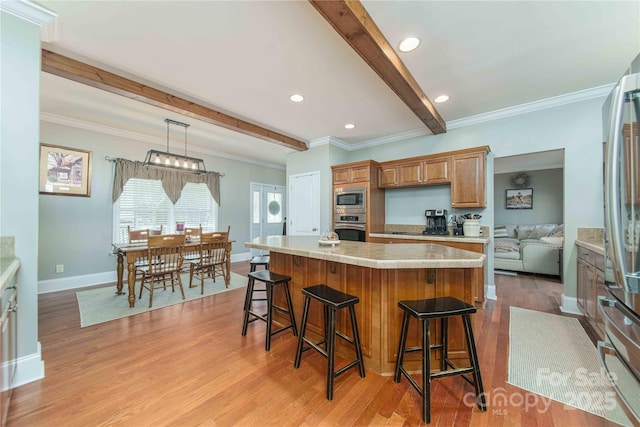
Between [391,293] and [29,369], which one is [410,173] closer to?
[391,293]

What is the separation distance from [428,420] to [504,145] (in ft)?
12.1

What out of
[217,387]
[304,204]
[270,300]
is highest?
[304,204]

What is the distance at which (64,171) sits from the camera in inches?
156

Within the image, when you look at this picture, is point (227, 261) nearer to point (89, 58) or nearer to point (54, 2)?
point (89, 58)

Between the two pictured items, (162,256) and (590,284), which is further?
(162,256)

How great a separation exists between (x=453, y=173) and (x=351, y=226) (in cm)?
183

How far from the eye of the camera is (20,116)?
180cm

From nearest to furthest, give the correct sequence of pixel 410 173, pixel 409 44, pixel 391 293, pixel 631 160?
pixel 631 160 < pixel 391 293 < pixel 409 44 < pixel 410 173

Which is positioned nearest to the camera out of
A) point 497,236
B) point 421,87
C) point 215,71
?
point 215,71

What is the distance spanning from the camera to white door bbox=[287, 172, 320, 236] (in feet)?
16.4

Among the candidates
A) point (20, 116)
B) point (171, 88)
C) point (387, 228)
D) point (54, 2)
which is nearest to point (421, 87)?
point (387, 228)

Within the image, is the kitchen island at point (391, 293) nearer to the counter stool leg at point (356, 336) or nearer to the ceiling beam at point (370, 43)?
the counter stool leg at point (356, 336)

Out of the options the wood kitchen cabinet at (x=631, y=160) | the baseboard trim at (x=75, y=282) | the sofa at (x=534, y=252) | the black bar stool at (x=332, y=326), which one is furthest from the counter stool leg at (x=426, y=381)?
the baseboard trim at (x=75, y=282)

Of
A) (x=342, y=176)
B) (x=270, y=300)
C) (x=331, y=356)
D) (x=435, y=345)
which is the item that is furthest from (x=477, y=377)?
(x=342, y=176)
